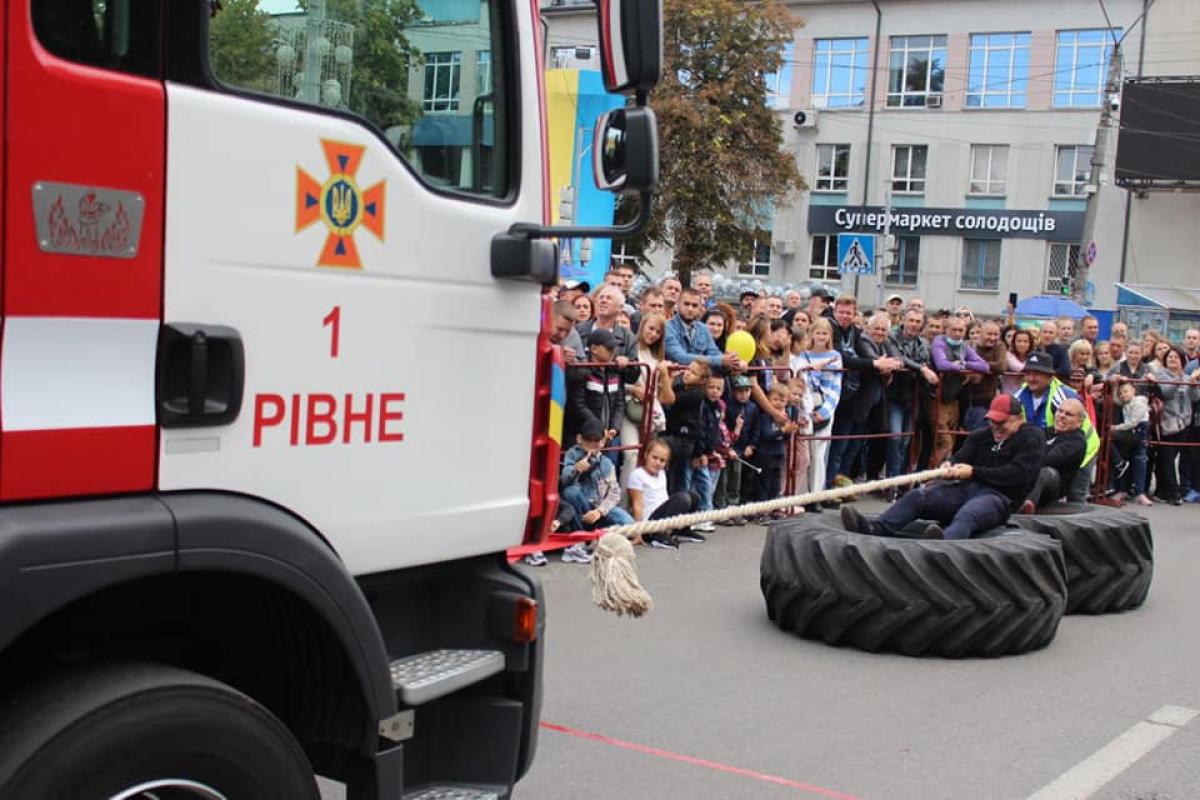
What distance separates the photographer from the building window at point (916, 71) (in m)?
48.4

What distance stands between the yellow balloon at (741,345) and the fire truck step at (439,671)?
8003 millimetres

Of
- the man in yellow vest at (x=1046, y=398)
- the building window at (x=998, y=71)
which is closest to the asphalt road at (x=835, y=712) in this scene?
the man in yellow vest at (x=1046, y=398)

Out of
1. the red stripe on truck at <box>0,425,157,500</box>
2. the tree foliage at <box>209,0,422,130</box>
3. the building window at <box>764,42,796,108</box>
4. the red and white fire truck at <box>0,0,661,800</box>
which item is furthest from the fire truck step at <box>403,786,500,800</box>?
the building window at <box>764,42,796,108</box>

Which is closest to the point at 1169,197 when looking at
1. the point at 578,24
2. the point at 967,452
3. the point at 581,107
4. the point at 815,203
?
the point at 815,203

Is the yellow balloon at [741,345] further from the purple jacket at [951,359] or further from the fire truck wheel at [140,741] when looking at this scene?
the fire truck wheel at [140,741]

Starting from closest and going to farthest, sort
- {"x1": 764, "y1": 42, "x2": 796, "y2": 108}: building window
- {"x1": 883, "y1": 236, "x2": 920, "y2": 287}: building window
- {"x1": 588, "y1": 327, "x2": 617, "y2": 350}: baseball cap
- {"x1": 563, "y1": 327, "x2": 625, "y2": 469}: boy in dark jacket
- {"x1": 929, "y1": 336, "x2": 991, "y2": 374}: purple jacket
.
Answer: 1. {"x1": 563, "y1": 327, "x2": 625, "y2": 469}: boy in dark jacket
2. {"x1": 588, "y1": 327, "x2": 617, "y2": 350}: baseball cap
3. {"x1": 929, "y1": 336, "x2": 991, "y2": 374}: purple jacket
4. {"x1": 883, "y1": 236, "x2": 920, "y2": 287}: building window
5. {"x1": 764, "y1": 42, "x2": 796, "y2": 108}: building window

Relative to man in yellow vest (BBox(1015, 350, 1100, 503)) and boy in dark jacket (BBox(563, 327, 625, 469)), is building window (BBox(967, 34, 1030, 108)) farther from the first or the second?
boy in dark jacket (BBox(563, 327, 625, 469))

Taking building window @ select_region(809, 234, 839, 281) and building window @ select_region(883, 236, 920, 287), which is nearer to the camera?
building window @ select_region(883, 236, 920, 287)

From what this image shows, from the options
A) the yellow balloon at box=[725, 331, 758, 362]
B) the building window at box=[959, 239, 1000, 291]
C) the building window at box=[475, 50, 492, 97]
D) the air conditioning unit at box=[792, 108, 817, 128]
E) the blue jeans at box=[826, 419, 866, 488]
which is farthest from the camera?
the air conditioning unit at box=[792, 108, 817, 128]

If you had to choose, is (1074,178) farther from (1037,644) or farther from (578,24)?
(1037,644)

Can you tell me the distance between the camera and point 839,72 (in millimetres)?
50219

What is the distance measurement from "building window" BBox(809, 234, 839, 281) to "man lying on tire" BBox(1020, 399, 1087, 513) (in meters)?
40.5

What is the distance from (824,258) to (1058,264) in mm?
8496

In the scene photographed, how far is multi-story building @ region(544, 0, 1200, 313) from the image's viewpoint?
1740 inches
